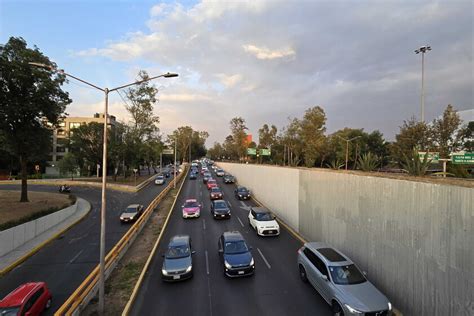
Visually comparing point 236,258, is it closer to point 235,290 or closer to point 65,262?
point 235,290

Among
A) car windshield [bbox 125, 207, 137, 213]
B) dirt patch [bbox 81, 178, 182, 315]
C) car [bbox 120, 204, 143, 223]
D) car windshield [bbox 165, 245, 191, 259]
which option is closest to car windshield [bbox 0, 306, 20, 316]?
dirt patch [bbox 81, 178, 182, 315]

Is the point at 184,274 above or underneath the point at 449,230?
underneath

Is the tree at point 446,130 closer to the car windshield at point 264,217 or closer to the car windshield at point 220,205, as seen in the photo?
the car windshield at point 264,217

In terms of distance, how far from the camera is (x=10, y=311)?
898 centimetres

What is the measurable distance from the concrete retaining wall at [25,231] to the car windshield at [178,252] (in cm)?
1198

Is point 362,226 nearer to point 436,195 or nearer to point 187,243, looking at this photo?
point 436,195

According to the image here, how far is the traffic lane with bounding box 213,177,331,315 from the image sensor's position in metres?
10.1

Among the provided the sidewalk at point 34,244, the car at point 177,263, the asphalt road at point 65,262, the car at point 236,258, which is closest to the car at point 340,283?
the car at point 236,258

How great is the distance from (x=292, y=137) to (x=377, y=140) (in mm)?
35500

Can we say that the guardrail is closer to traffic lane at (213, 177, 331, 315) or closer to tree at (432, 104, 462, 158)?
traffic lane at (213, 177, 331, 315)

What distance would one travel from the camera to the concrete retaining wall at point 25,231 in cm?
1716

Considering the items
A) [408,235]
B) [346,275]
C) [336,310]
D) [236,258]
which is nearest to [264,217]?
[236,258]

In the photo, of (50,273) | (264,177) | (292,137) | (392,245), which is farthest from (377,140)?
(50,273)

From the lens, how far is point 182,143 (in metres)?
124
